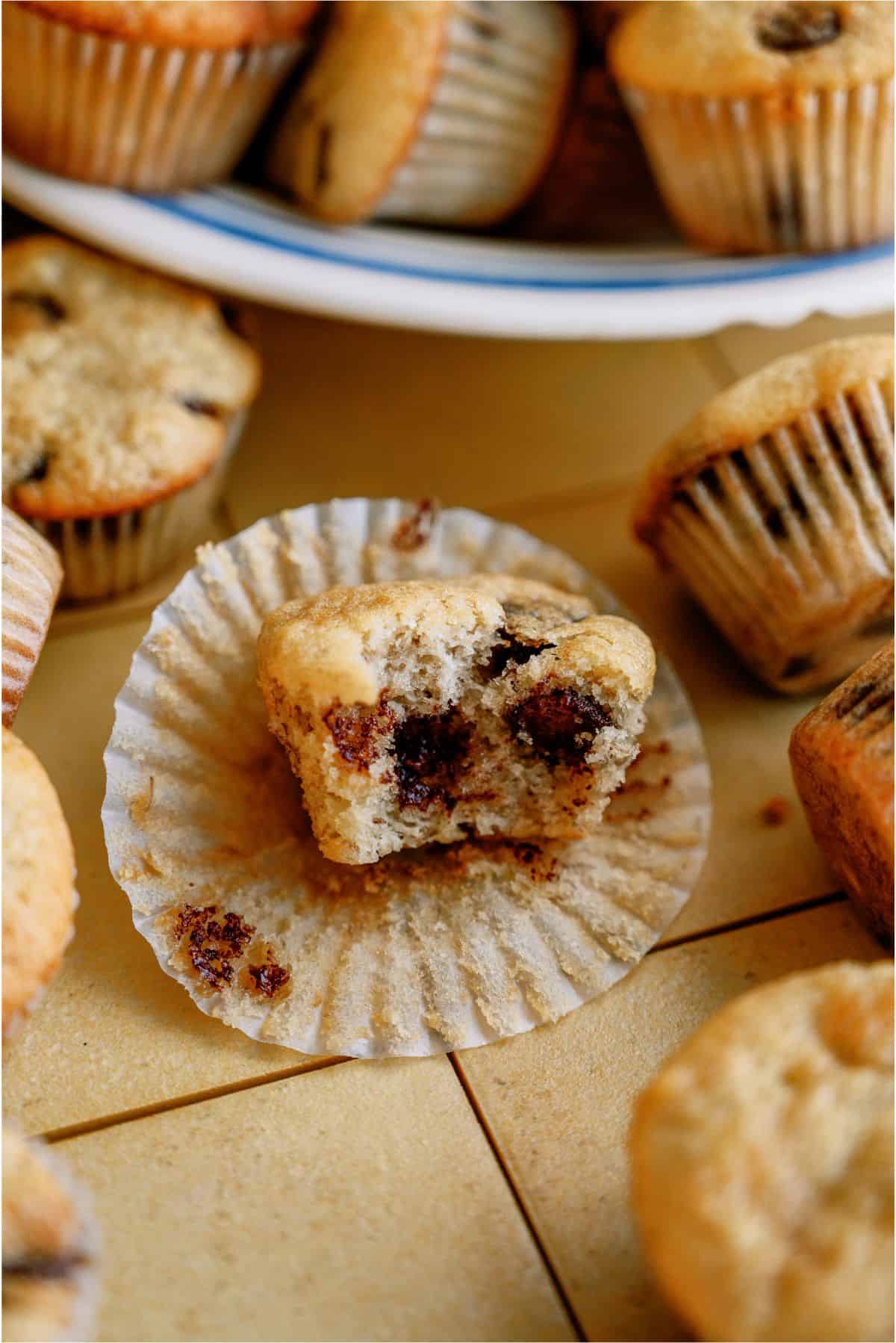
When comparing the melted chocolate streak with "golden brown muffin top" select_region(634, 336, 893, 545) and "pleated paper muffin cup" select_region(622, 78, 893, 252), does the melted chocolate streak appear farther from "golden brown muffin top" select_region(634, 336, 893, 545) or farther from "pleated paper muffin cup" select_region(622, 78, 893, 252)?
"pleated paper muffin cup" select_region(622, 78, 893, 252)

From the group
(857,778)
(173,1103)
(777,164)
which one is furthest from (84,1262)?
(777,164)

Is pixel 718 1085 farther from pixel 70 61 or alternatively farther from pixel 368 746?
pixel 70 61

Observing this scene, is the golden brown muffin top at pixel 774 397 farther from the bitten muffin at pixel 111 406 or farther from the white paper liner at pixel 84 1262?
the white paper liner at pixel 84 1262

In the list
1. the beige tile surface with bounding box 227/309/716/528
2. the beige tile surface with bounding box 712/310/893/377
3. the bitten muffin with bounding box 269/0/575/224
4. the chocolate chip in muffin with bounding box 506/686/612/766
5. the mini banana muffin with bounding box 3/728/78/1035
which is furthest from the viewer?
the beige tile surface with bounding box 712/310/893/377

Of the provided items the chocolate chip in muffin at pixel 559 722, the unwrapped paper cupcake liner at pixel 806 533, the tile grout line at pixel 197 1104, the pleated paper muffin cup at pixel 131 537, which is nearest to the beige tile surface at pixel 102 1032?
the tile grout line at pixel 197 1104

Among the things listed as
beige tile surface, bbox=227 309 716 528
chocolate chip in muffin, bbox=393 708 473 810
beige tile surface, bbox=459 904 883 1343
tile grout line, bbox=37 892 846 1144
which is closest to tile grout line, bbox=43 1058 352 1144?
tile grout line, bbox=37 892 846 1144

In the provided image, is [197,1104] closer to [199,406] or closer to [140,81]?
[199,406]

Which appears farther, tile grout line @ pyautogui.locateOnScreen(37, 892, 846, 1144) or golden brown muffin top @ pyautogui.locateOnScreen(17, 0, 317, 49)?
golden brown muffin top @ pyautogui.locateOnScreen(17, 0, 317, 49)

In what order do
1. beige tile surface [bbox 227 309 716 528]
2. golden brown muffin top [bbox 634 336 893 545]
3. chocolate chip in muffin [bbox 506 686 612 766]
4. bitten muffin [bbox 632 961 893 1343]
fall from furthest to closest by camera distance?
beige tile surface [bbox 227 309 716 528] → golden brown muffin top [bbox 634 336 893 545] → chocolate chip in muffin [bbox 506 686 612 766] → bitten muffin [bbox 632 961 893 1343]
